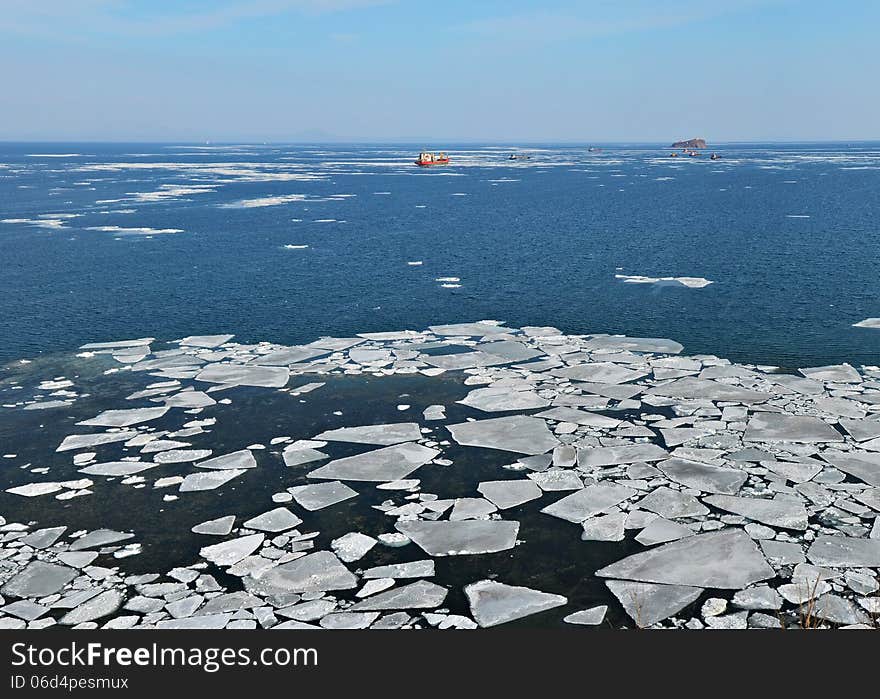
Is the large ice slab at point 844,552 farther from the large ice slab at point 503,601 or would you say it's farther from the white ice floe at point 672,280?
Result: the white ice floe at point 672,280

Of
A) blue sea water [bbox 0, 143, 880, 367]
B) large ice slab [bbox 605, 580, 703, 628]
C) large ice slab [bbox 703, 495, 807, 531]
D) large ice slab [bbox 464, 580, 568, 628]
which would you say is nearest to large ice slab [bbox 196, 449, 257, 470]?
large ice slab [bbox 464, 580, 568, 628]

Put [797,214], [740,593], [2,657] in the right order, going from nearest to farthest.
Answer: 1. [2,657]
2. [740,593]
3. [797,214]

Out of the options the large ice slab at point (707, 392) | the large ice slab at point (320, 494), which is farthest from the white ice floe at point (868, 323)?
the large ice slab at point (320, 494)

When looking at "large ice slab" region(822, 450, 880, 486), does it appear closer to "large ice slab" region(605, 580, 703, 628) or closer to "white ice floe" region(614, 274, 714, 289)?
"large ice slab" region(605, 580, 703, 628)

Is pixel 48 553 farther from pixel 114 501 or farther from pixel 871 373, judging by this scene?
pixel 871 373

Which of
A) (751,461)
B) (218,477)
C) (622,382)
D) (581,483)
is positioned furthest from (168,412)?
(751,461)

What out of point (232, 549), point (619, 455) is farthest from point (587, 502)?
point (232, 549)
